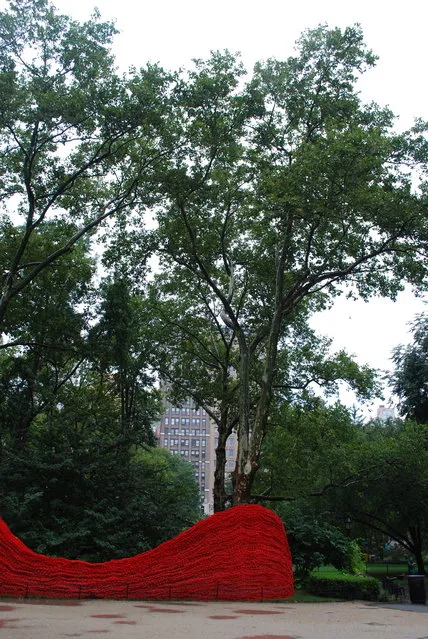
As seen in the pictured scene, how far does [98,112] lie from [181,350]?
1104 cm

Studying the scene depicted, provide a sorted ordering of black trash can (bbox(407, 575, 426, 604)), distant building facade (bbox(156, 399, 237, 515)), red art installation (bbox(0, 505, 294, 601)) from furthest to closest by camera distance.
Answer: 1. distant building facade (bbox(156, 399, 237, 515))
2. black trash can (bbox(407, 575, 426, 604))
3. red art installation (bbox(0, 505, 294, 601))

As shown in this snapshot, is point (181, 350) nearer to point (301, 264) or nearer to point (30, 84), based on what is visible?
point (301, 264)

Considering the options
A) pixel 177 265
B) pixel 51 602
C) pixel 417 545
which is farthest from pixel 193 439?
pixel 51 602

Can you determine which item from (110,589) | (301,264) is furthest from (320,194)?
(110,589)

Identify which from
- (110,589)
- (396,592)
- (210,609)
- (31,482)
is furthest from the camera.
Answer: (396,592)

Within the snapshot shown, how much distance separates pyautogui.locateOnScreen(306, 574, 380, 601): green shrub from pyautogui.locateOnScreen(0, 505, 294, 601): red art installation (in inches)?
80.2

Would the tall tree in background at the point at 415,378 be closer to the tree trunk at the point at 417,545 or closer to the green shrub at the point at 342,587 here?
the tree trunk at the point at 417,545

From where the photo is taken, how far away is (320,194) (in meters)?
14.7

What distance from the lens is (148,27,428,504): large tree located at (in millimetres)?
14625

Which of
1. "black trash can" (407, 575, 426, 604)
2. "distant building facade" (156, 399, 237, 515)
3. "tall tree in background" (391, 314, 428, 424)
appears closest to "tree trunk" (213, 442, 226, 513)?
"black trash can" (407, 575, 426, 604)

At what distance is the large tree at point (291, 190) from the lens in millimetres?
14625

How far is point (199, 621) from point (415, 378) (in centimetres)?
2283

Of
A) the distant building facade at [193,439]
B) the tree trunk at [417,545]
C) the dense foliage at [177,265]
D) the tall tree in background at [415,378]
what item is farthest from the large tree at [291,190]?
the distant building facade at [193,439]

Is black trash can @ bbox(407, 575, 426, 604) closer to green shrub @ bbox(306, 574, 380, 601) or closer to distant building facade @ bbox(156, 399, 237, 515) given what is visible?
green shrub @ bbox(306, 574, 380, 601)
